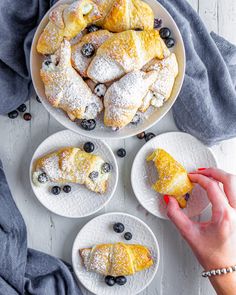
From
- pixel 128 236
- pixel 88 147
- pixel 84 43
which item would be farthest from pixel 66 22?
pixel 128 236

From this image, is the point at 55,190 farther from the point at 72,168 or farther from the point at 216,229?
the point at 216,229

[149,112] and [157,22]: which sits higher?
[157,22]

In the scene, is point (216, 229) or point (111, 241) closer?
point (216, 229)

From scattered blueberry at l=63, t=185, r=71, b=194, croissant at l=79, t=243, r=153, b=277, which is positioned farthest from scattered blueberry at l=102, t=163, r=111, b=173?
croissant at l=79, t=243, r=153, b=277

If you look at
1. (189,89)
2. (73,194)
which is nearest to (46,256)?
(73,194)

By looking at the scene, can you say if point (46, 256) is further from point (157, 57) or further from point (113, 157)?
point (157, 57)
